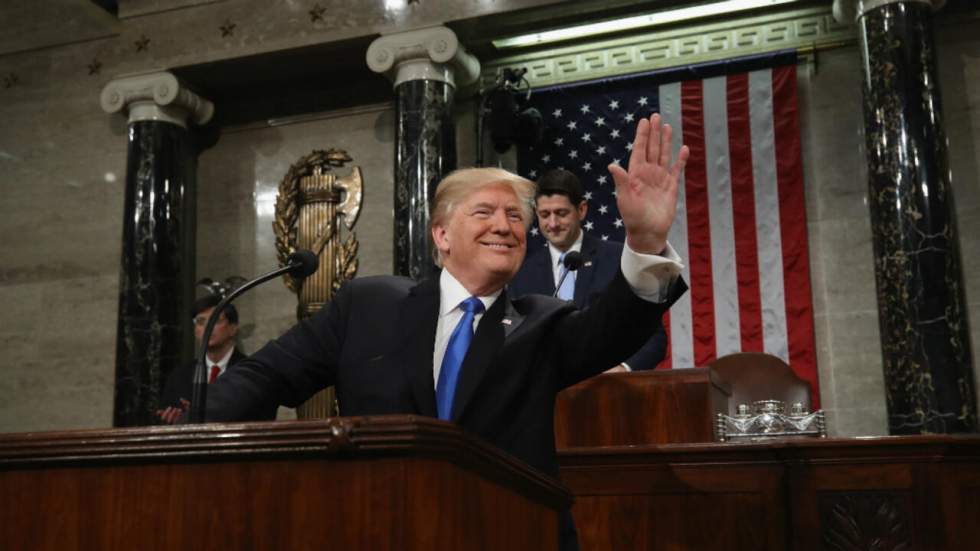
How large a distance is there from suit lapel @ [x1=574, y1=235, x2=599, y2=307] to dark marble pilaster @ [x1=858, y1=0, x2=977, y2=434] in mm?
2398

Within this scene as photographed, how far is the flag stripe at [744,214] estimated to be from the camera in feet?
24.6

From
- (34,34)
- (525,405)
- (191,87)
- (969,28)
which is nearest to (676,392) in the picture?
(525,405)

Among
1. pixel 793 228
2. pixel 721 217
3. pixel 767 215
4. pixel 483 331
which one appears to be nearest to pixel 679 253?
pixel 721 217

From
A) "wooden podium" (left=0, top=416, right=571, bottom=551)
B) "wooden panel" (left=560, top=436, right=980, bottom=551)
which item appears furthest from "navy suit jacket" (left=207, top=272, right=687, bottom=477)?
"wooden panel" (left=560, top=436, right=980, bottom=551)

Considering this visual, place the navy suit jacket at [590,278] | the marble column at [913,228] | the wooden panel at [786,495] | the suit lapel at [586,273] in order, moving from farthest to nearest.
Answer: the marble column at [913,228]
the suit lapel at [586,273]
the navy suit jacket at [590,278]
the wooden panel at [786,495]

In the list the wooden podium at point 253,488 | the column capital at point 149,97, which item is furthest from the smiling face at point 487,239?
the column capital at point 149,97

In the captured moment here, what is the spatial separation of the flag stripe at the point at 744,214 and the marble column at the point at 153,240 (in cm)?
419

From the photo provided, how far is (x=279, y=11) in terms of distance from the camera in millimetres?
8445

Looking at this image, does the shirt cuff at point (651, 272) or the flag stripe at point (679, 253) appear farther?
the flag stripe at point (679, 253)

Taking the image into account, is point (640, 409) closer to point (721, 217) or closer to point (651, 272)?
point (651, 272)

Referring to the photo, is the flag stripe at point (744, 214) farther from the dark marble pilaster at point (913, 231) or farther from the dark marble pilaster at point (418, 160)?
the dark marble pilaster at point (418, 160)

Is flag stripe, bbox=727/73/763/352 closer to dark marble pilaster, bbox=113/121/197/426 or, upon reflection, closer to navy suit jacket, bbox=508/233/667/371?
navy suit jacket, bbox=508/233/667/371

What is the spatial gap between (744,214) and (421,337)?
5.58 meters

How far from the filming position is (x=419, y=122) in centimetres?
780
